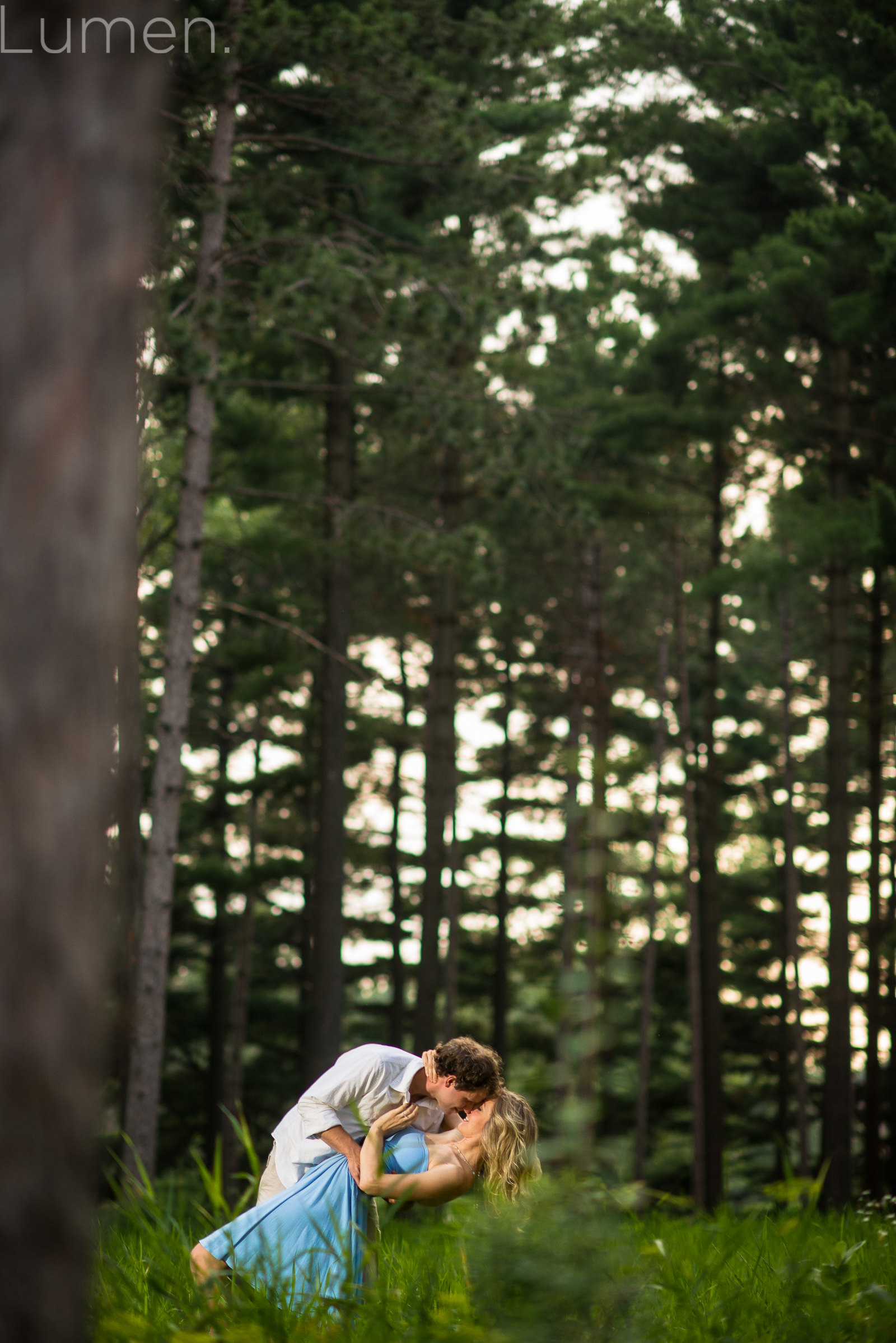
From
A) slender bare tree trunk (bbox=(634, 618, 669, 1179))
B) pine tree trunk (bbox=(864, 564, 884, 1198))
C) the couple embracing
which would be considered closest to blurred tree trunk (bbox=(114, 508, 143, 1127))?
the couple embracing

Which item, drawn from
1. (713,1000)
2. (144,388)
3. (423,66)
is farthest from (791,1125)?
(144,388)

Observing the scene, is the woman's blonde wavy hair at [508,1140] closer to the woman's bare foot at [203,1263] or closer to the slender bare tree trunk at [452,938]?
the woman's bare foot at [203,1263]

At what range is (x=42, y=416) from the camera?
175 cm

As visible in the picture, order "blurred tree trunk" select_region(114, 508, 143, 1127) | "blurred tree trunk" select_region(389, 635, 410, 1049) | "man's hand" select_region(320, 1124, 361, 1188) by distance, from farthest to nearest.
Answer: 1. "blurred tree trunk" select_region(389, 635, 410, 1049)
2. "man's hand" select_region(320, 1124, 361, 1188)
3. "blurred tree trunk" select_region(114, 508, 143, 1127)

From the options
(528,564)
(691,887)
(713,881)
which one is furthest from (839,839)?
(528,564)

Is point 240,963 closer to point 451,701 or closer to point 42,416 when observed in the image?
point 451,701

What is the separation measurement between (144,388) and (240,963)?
1812 centimetres

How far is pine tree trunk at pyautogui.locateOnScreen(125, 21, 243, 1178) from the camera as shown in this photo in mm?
9273

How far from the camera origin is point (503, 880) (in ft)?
74.7

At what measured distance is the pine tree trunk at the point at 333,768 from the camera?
1313 centimetres

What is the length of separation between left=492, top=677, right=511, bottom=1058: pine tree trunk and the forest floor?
1853 cm

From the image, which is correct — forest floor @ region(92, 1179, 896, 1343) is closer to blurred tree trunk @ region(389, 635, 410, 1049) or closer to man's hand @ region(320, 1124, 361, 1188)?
man's hand @ region(320, 1124, 361, 1188)

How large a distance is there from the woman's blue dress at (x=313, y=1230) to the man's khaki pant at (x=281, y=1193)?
0.04 metres

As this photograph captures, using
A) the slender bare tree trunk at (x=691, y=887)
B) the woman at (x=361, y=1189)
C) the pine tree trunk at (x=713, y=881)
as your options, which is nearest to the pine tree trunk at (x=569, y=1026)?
the woman at (x=361, y=1189)
